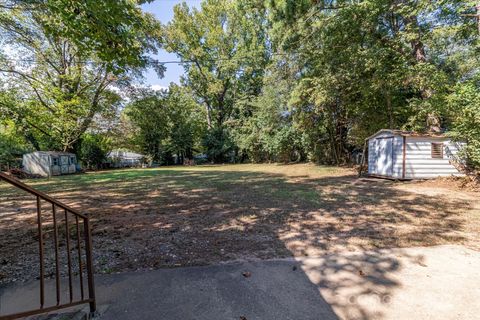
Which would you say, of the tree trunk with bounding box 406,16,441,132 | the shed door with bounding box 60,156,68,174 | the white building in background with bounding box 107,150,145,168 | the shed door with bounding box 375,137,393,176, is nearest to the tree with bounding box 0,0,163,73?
the shed door with bounding box 375,137,393,176

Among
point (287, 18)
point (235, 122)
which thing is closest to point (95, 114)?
point (235, 122)

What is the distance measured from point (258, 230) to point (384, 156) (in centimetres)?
898

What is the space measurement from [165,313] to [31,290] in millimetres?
1498

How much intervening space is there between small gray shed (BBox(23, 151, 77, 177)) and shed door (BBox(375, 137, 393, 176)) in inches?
797

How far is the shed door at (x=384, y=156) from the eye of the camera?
33.7ft

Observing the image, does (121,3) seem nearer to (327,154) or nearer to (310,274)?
(310,274)

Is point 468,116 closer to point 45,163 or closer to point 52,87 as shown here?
point 52,87

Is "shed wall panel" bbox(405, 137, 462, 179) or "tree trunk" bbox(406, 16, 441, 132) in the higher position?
"tree trunk" bbox(406, 16, 441, 132)

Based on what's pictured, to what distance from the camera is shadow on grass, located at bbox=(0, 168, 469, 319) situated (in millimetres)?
2973

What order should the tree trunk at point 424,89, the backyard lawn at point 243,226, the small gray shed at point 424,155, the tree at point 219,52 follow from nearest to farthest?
the backyard lawn at point 243,226, the small gray shed at point 424,155, the tree trunk at point 424,89, the tree at point 219,52

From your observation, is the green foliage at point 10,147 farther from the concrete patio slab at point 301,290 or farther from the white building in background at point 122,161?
the concrete patio slab at point 301,290

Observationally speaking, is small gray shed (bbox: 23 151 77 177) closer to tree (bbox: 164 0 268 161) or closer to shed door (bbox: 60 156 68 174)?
shed door (bbox: 60 156 68 174)

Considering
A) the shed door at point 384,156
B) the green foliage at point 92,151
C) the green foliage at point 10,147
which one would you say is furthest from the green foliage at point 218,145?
the shed door at point 384,156

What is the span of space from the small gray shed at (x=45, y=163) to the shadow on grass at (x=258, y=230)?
12887 mm
